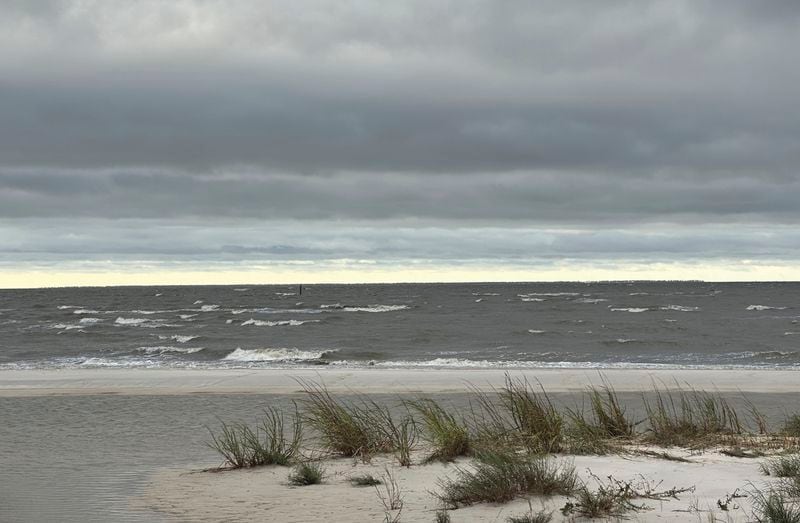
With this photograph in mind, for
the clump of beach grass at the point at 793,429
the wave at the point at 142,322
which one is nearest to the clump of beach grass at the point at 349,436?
the clump of beach grass at the point at 793,429

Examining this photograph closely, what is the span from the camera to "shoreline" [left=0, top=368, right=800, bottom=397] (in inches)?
771

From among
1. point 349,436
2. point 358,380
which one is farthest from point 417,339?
point 349,436

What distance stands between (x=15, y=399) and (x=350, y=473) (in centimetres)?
1213

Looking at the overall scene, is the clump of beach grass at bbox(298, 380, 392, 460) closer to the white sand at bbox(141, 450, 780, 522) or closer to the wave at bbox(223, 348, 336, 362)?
the white sand at bbox(141, 450, 780, 522)

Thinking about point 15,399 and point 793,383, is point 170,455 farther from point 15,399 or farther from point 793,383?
point 793,383

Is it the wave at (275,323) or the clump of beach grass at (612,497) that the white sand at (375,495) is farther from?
the wave at (275,323)

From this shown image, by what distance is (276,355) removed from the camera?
33.6 m

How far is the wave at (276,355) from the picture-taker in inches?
1272

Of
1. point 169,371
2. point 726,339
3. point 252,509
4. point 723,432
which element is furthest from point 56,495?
point 726,339

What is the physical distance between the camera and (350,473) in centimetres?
850

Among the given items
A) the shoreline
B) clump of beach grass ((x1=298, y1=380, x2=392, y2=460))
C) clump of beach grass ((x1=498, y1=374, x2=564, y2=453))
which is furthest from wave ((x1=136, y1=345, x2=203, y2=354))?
clump of beach grass ((x1=498, y1=374, x2=564, y2=453))

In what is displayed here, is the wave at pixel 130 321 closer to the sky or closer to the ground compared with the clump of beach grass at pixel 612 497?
closer to the ground

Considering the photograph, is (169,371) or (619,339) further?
(619,339)

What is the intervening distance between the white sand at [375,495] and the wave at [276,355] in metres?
23.1
